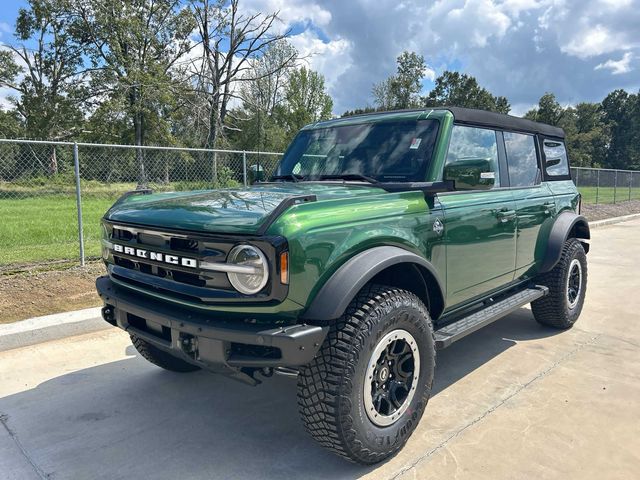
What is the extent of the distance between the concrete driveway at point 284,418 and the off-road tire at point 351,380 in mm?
206

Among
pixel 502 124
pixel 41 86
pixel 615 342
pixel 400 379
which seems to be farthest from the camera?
pixel 41 86

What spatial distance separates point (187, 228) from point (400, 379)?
145cm

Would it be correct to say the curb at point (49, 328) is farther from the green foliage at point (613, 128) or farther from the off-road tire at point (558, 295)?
the green foliage at point (613, 128)

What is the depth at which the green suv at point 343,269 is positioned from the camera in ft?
7.41

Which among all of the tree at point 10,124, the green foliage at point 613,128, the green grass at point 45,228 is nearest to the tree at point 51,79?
the tree at point 10,124

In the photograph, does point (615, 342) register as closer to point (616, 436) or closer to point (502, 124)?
point (616, 436)

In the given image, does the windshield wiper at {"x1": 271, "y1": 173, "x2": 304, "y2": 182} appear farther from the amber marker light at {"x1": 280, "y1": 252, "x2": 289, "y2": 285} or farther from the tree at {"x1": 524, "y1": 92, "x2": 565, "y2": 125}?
the tree at {"x1": 524, "y1": 92, "x2": 565, "y2": 125}

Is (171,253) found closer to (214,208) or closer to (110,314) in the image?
(214,208)

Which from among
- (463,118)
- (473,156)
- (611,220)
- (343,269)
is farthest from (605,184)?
(343,269)

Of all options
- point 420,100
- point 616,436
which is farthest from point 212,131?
point 420,100

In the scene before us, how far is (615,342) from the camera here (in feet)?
14.7

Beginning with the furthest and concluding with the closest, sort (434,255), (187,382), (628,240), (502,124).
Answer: (628,240), (502,124), (187,382), (434,255)

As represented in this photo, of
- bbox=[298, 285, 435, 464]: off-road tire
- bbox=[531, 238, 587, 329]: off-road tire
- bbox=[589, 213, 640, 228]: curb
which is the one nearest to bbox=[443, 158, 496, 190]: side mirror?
bbox=[298, 285, 435, 464]: off-road tire

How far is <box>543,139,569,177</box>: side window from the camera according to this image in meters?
4.86
